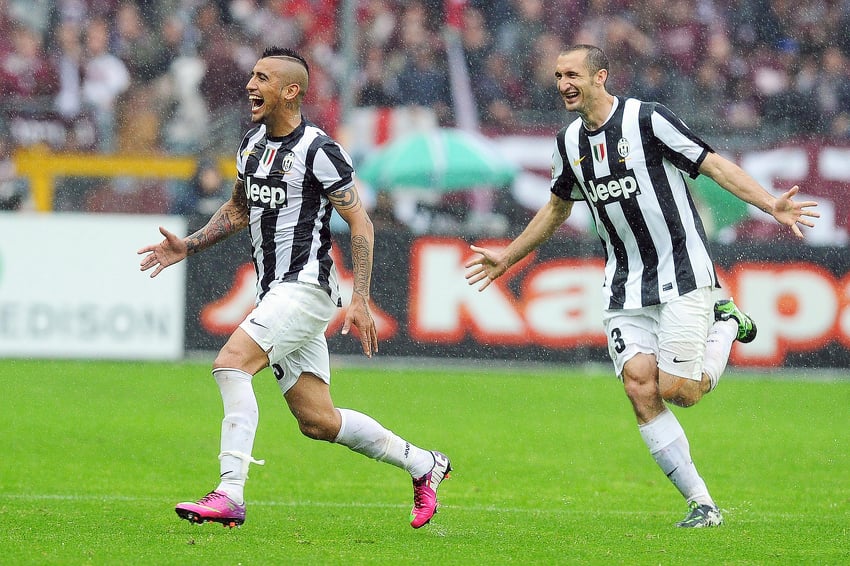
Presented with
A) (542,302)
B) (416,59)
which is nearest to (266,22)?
(416,59)

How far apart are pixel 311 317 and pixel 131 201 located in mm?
9987

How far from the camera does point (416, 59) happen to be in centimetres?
1839

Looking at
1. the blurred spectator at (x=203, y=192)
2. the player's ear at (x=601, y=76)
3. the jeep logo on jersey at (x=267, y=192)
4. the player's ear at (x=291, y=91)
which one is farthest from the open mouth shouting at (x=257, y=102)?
the blurred spectator at (x=203, y=192)

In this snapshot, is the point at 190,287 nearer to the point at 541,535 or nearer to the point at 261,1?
the point at 261,1

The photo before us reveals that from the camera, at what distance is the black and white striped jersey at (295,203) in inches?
265

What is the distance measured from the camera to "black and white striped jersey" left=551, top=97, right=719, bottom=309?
23.2ft

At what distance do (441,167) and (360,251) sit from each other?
32.5 feet

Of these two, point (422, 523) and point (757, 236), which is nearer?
point (422, 523)

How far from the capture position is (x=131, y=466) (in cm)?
916

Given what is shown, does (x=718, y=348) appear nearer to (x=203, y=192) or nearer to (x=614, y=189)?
(x=614, y=189)

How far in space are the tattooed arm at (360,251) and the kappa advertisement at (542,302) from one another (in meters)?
8.09

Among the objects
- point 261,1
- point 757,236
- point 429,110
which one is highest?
point 261,1

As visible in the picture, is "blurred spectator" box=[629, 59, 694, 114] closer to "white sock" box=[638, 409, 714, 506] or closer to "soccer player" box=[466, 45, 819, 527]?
"soccer player" box=[466, 45, 819, 527]

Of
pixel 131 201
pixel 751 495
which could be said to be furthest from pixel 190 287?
pixel 751 495
